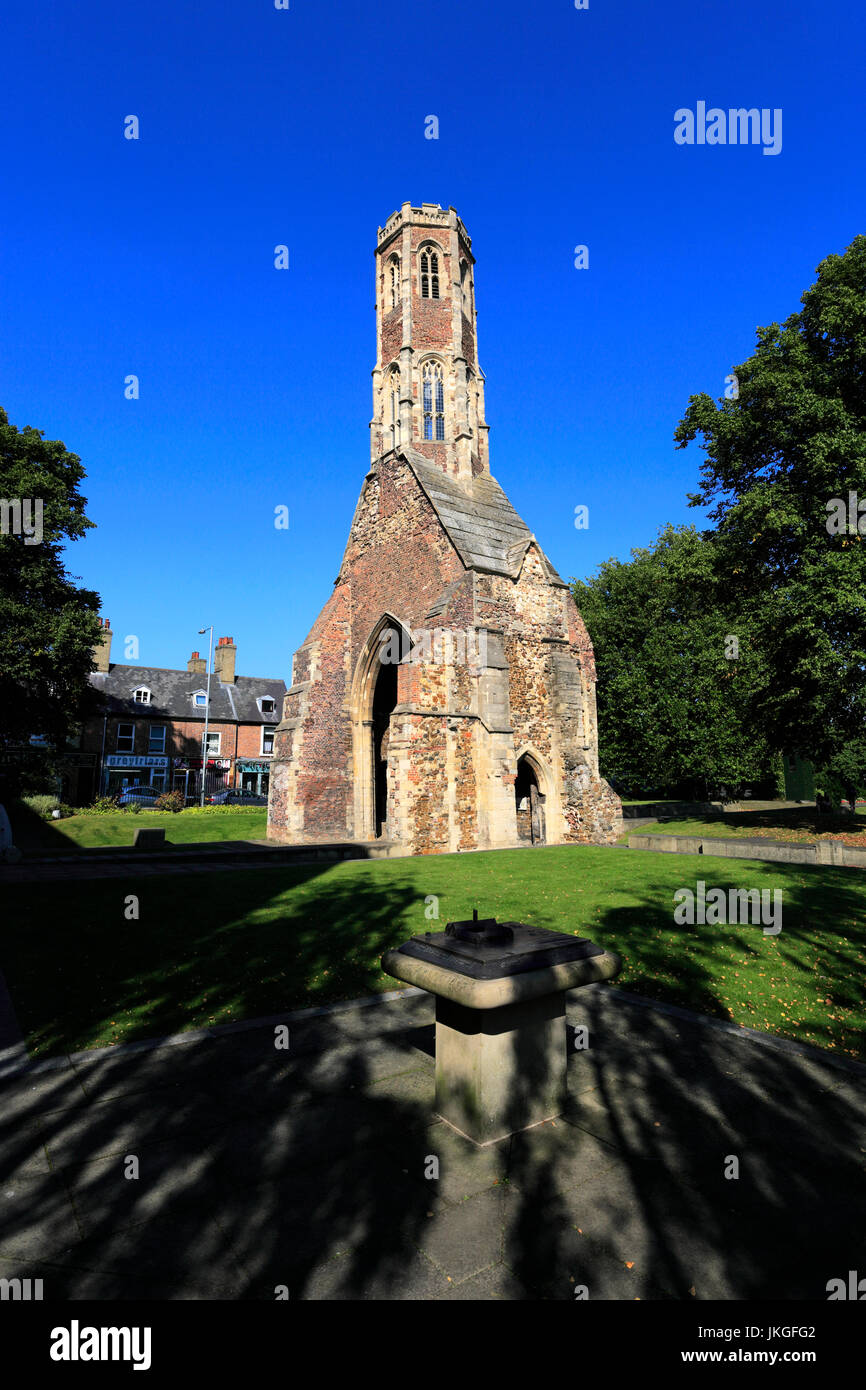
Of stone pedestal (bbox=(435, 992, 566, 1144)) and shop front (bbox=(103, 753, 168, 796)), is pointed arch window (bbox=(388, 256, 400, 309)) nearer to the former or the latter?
stone pedestal (bbox=(435, 992, 566, 1144))

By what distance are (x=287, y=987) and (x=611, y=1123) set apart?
125 inches

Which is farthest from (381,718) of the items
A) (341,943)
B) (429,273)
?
(429,273)

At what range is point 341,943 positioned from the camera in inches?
282

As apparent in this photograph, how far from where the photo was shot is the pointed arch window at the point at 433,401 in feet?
76.3

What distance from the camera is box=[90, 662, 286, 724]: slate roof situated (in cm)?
4134

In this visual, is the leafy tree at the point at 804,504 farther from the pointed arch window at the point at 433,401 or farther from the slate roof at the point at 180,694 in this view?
the slate roof at the point at 180,694

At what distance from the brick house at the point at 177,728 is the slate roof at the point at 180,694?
60mm

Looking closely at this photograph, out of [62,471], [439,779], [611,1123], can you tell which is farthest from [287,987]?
[62,471]

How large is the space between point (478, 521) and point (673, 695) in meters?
14.7

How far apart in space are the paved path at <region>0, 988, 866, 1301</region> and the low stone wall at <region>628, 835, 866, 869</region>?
1127cm

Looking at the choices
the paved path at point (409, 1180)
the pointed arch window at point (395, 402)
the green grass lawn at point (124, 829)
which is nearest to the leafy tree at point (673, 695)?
the pointed arch window at point (395, 402)

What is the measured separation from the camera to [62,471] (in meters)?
25.5

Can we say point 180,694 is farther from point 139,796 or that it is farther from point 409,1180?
point 409,1180

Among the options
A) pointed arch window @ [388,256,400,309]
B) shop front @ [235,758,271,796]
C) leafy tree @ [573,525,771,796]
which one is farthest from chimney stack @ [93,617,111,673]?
leafy tree @ [573,525,771,796]
